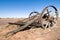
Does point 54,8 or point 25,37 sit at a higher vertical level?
point 54,8

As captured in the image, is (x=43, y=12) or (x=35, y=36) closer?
(x=35, y=36)

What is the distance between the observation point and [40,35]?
1197cm

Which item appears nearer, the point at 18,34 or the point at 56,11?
the point at 18,34

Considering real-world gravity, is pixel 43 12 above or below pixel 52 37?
above

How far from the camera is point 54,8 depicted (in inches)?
585

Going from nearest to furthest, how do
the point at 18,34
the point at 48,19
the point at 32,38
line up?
the point at 32,38 < the point at 18,34 < the point at 48,19

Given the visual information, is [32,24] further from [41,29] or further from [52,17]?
[52,17]

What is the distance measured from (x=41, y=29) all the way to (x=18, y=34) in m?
2.05

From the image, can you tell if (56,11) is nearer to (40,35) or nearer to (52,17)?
(52,17)

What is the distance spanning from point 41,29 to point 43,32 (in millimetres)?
637

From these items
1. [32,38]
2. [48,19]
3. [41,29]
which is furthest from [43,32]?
[48,19]

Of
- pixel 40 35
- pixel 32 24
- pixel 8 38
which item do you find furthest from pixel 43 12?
pixel 8 38

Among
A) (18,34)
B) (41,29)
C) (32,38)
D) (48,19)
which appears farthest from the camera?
(48,19)

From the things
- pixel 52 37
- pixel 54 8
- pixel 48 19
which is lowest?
pixel 52 37
